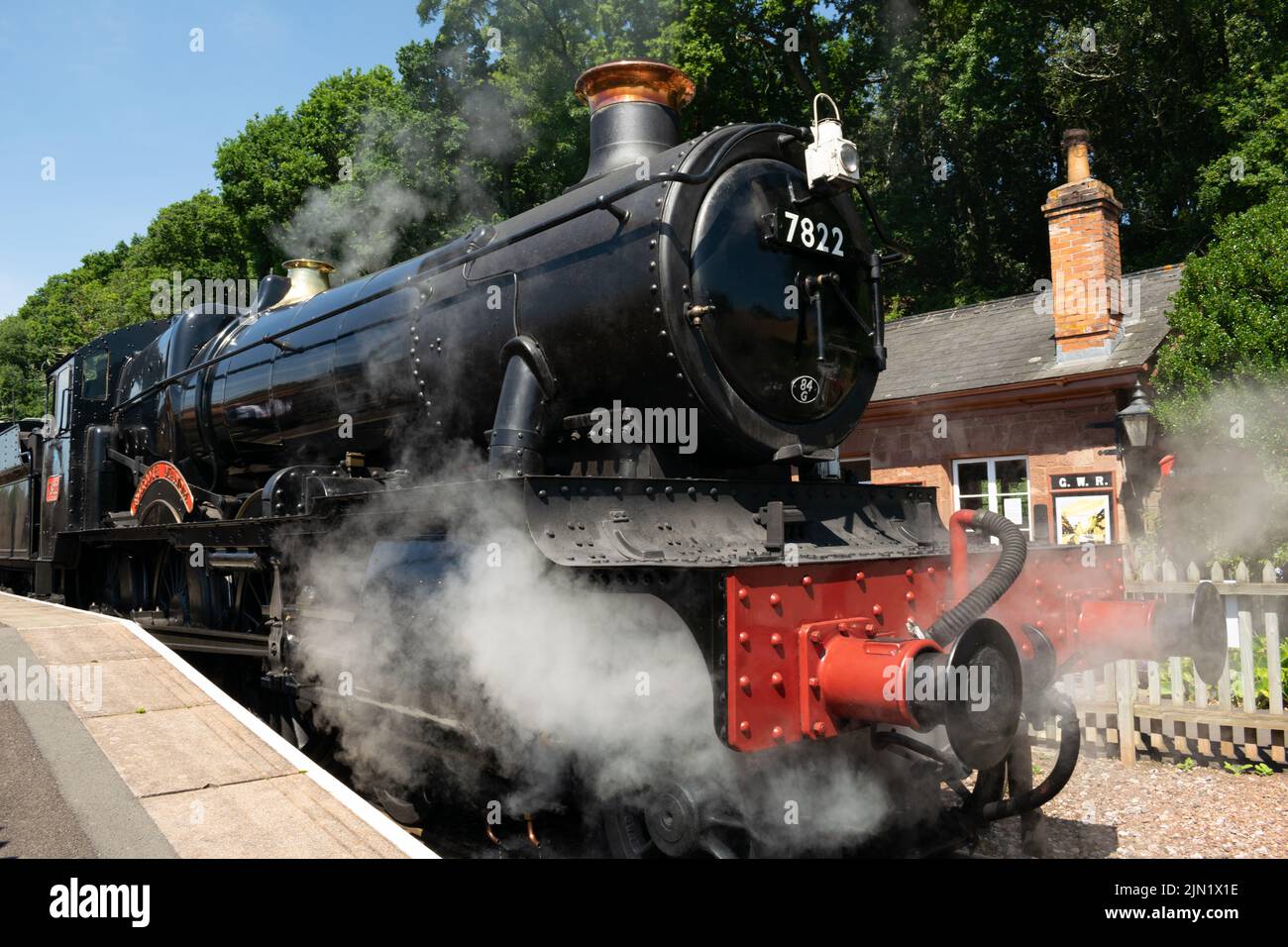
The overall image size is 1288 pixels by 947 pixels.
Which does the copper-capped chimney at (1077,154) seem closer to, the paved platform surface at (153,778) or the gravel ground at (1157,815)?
the gravel ground at (1157,815)

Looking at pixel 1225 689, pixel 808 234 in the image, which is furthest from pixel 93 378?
pixel 1225 689

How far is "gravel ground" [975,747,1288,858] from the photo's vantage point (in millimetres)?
4551

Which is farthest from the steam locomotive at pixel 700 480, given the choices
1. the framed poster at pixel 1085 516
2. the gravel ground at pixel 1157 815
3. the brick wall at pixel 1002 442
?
the framed poster at pixel 1085 516

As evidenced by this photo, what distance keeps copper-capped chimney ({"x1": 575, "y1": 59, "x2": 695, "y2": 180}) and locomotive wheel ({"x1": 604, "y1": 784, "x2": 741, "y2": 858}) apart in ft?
9.66

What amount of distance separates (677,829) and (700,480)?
50.6 inches

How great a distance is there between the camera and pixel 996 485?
40.5 ft

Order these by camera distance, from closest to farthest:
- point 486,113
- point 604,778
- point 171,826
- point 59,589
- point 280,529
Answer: point 171,826, point 604,778, point 280,529, point 59,589, point 486,113

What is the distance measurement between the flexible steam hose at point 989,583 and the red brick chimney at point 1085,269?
9.43 metres

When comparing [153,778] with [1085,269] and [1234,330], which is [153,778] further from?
[1085,269]

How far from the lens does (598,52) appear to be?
20.7m
